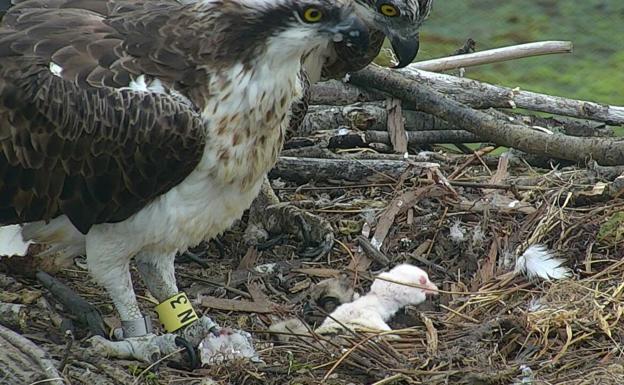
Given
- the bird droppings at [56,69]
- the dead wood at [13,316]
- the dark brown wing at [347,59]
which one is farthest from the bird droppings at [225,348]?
the dark brown wing at [347,59]

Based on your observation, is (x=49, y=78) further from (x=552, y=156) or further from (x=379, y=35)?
(x=552, y=156)

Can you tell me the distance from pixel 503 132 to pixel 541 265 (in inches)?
44.9

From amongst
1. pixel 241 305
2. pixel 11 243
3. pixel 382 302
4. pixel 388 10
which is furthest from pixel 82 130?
pixel 382 302

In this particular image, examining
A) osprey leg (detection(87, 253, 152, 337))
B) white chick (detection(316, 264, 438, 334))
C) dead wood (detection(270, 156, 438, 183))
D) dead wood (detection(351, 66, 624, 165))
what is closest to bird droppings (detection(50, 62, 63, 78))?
osprey leg (detection(87, 253, 152, 337))

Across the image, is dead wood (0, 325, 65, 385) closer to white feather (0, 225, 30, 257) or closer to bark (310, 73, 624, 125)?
white feather (0, 225, 30, 257)

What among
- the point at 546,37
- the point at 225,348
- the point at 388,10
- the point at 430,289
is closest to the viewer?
the point at 225,348

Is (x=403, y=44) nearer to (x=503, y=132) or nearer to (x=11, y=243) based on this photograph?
(x=503, y=132)

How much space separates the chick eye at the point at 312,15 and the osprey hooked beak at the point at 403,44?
77 cm

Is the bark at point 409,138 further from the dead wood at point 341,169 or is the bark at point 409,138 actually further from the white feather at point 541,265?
the white feather at point 541,265

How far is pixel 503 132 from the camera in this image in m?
6.82

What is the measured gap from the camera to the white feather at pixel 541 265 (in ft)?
19.1

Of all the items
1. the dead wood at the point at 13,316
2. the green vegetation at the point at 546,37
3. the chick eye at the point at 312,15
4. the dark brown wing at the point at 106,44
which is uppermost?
the chick eye at the point at 312,15

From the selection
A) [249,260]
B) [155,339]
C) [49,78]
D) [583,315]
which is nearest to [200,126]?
[49,78]

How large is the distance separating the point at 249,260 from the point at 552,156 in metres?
1.71
